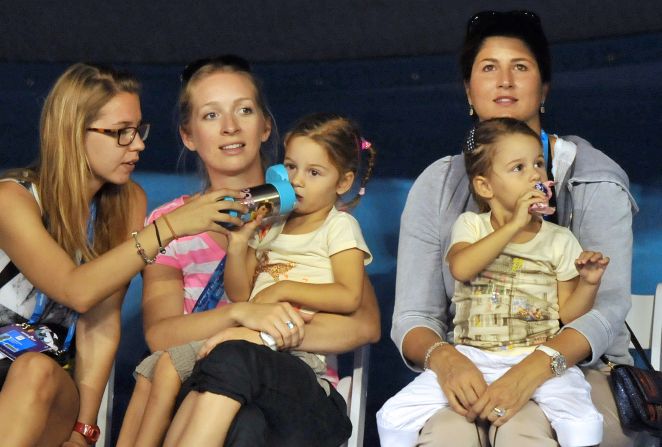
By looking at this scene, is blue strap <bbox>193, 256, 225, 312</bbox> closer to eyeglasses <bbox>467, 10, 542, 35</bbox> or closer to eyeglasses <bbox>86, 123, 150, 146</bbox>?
eyeglasses <bbox>86, 123, 150, 146</bbox>

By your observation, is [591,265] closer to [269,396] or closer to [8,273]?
[269,396]

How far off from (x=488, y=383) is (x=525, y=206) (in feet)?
1.36

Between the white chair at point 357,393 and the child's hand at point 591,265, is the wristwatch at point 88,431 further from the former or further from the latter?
the child's hand at point 591,265

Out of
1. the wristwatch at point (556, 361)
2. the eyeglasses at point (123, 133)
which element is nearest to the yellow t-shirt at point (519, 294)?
the wristwatch at point (556, 361)

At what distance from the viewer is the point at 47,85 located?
532 cm

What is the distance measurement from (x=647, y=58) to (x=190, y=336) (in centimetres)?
229

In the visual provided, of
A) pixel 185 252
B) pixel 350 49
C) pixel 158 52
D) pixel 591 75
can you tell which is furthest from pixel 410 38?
pixel 185 252

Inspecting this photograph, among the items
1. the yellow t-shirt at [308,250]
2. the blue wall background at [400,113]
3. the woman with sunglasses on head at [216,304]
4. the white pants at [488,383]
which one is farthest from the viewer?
the blue wall background at [400,113]

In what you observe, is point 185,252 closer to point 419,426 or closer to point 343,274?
point 343,274

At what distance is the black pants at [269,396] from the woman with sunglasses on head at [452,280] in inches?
6.1

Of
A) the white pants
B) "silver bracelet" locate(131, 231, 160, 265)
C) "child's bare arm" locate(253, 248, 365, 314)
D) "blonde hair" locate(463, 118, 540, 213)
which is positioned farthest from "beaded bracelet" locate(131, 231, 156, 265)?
"blonde hair" locate(463, 118, 540, 213)

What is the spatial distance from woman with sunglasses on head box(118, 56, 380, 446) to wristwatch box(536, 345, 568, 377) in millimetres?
523

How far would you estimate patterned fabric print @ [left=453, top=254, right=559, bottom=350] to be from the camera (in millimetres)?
3141

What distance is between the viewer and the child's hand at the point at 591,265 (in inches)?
118
